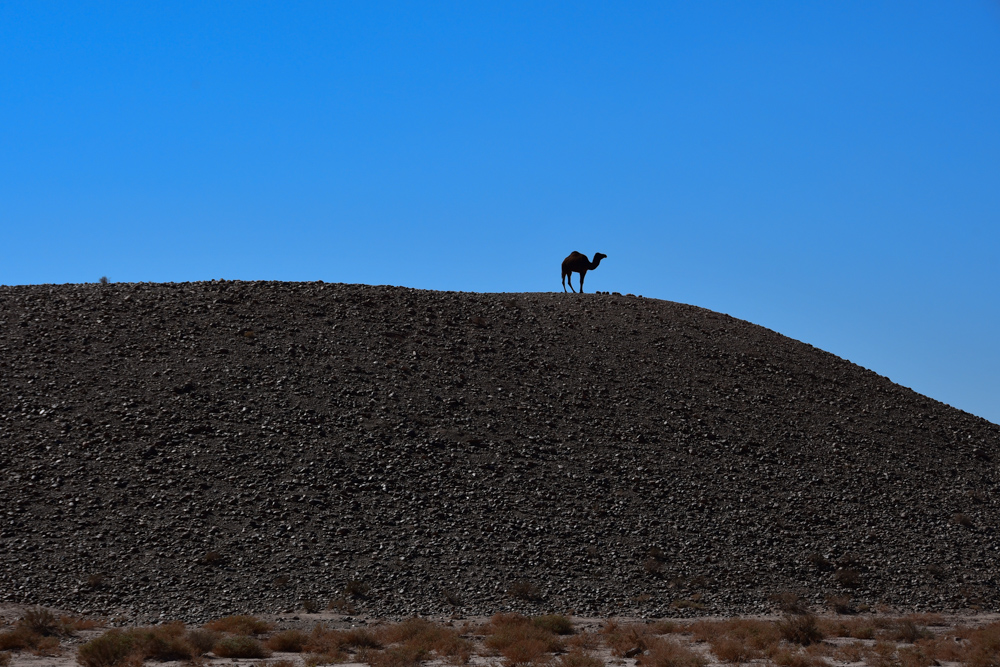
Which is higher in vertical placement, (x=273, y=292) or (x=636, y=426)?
(x=273, y=292)

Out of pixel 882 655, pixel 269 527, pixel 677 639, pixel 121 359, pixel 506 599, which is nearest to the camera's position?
pixel 882 655

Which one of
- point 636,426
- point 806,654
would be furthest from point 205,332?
point 806,654

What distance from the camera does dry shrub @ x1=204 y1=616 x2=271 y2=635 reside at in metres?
22.6

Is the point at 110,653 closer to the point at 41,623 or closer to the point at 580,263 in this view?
the point at 41,623

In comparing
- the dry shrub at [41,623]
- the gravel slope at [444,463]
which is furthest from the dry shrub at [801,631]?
the dry shrub at [41,623]

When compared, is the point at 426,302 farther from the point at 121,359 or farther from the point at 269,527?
the point at 269,527

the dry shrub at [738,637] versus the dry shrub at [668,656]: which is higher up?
the dry shrub at [738,637]

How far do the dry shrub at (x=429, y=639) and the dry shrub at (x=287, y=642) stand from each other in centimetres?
186

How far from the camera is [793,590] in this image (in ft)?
91.1

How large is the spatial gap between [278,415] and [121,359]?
A: 275 inches

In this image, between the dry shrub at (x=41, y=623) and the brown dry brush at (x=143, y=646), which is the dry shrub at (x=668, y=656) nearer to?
the brown dry brush at (x=143, y=646)

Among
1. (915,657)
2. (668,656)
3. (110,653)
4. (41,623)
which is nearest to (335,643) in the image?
(110,653)

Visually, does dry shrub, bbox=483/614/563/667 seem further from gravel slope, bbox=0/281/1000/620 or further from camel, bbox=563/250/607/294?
camel, bbox=563/250/607/294

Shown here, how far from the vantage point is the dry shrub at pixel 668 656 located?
19500mm
